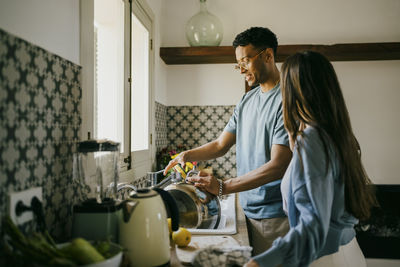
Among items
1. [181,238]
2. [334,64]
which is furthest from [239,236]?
[334,64]

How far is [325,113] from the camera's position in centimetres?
101

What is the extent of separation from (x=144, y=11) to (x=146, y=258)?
6.06 ft

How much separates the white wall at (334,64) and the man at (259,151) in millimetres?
1156

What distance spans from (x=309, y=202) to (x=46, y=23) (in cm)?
95

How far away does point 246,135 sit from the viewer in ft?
5.79

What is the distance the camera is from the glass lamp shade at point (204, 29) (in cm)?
273

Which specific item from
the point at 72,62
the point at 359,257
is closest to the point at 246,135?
the point at 359,257

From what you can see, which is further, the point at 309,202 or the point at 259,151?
the point at 259,151

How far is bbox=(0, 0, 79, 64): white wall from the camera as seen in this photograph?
83 centimetres

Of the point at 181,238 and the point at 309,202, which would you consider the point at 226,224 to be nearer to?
the point at 181,238

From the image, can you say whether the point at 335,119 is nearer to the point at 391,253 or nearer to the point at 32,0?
the point at 32,0

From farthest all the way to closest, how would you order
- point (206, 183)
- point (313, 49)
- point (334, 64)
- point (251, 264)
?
point (334, 64) < point (313, 49) < point (206, 183) < point (251, 264)

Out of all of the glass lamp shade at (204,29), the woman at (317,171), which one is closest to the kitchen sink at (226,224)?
the woman at (317,171)

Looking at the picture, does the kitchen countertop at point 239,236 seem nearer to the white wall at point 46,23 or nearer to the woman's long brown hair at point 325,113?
the woman's long brown hair at point 325,113
